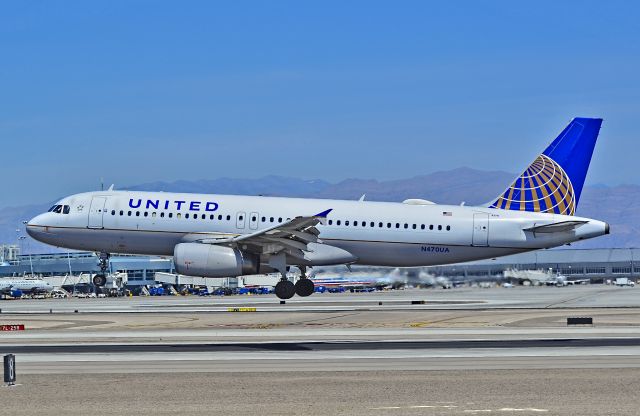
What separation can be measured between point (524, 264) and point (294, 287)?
61.4 metres

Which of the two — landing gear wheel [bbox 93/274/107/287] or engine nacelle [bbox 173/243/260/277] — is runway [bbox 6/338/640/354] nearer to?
engine nacelle [bbox 173/243/260/277]

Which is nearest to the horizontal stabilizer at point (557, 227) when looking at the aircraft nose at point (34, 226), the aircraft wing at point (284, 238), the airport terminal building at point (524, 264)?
the aircraft wing at point (284, 238)

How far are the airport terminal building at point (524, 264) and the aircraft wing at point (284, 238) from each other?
57859mm

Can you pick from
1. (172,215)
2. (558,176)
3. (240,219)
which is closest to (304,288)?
(240,219)

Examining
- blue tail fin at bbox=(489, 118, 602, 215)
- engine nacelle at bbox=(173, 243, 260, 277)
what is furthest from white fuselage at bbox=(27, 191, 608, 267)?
engine nacelle at bbox=(173, 243, 260, 277)

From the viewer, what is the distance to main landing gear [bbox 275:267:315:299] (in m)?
54.3

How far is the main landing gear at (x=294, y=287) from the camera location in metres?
54.3

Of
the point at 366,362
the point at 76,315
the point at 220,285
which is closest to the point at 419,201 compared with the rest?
the point at 76,315

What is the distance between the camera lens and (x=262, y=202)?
55.0 m

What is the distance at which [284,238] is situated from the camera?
172 ft

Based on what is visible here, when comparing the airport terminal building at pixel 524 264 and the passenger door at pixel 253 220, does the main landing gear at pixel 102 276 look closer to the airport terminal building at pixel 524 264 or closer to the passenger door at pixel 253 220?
the passenger door at pixel 253 220

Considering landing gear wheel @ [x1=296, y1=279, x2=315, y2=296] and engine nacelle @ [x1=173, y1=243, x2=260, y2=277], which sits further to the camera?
landing gear wheel @ [x1=296, y1=279, x2=315, y2=296]

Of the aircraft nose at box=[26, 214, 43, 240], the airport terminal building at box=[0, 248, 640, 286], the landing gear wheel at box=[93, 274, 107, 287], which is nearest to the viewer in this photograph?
the landing gear wheel at box=[93, 274, 107, 287]

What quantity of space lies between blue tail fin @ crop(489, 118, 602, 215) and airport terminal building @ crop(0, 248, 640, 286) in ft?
170
